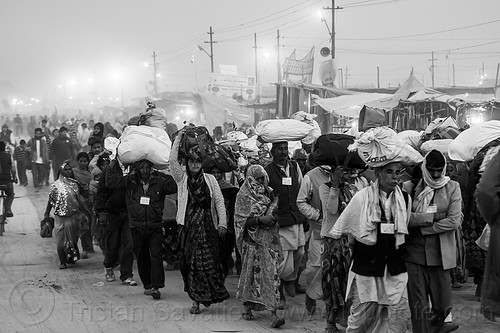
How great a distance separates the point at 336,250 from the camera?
6738mm

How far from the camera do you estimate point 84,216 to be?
1144cm

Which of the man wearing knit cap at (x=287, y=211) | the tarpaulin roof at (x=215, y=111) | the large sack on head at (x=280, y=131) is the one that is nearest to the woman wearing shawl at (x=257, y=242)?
the man wearing knit cap at (x=287, y=211)

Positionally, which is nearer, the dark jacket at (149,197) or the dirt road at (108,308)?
the dirt road at (108,308)

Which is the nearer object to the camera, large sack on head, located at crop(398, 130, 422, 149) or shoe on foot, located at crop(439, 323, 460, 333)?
shoe on foot, located at crop(439, 323, 460, 333)

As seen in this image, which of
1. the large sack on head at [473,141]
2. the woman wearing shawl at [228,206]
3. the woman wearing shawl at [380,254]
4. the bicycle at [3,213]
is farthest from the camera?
the bicycle at [3,213]

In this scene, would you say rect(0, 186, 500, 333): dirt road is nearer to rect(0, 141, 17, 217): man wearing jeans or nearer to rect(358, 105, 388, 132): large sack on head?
rect(358, 105, 388, 132): large sack on head

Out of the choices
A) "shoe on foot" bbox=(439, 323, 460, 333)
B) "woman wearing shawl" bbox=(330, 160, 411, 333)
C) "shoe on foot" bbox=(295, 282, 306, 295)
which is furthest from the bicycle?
"woman wearing shawl" bbox=(330, 160, 411, 333)

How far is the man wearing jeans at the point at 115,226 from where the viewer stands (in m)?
9.66

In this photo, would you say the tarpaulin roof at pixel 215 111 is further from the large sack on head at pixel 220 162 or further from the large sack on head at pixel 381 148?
the large sack on head at pixel 381 148

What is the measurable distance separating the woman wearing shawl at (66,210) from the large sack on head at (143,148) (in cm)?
239

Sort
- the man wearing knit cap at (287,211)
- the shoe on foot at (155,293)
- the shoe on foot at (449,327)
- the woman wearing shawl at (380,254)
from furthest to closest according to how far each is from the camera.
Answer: the shoe on foot at (155,293)
the man wearing knit cap at (287,211)
the shoe on foot at (449,327)
the woman wearing shawl at (380,254)

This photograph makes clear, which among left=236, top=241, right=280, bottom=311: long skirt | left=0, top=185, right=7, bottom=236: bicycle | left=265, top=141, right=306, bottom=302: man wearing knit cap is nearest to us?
left=236, top=241, right=280, bottom=311: long skirt

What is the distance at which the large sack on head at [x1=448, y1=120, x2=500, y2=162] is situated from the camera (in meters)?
8.39

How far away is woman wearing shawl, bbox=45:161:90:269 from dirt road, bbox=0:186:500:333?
0.40 m
